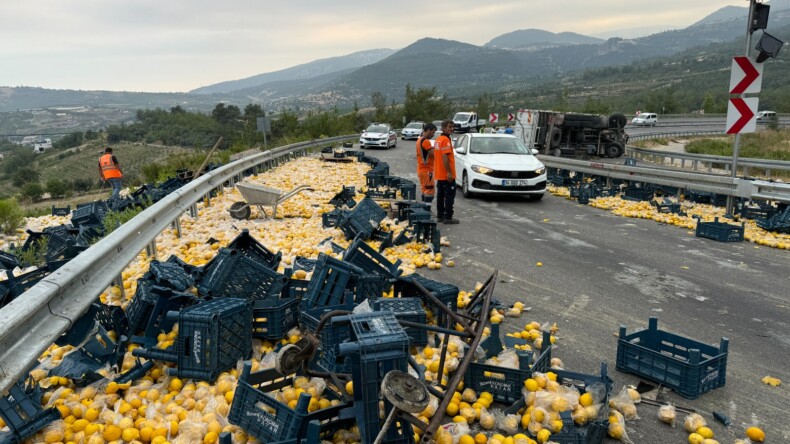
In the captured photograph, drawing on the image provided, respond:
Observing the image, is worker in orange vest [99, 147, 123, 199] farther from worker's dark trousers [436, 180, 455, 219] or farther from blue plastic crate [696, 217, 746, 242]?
blue plastic crate [696, 217, 746, 242]

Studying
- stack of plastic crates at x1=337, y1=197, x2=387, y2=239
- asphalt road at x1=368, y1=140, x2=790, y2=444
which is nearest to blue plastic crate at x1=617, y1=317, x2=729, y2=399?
asphalt road at x1=368, y1=140, x2=790, y2=444

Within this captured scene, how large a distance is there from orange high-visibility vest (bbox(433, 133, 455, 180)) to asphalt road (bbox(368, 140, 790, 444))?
3.56 feet

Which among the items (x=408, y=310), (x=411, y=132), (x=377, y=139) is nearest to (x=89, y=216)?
(x=408, y=310)

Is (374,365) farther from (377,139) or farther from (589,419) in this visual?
(377,139)

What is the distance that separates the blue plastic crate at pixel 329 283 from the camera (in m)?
4.53

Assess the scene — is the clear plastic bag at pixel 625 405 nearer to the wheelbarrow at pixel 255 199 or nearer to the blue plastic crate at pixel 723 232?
the blue plastic crate at pixel 723 232

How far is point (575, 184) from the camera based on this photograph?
51.8 feet

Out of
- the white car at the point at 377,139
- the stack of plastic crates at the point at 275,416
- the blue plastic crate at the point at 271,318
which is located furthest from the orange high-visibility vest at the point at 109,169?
the white car at the point at 377,139

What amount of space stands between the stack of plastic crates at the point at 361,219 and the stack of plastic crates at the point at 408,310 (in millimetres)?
3804

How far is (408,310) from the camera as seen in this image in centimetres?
418

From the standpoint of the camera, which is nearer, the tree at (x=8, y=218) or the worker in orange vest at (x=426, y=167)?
the worker in orange vest at (x=426, y=167)

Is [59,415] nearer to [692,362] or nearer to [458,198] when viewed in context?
[692,362]

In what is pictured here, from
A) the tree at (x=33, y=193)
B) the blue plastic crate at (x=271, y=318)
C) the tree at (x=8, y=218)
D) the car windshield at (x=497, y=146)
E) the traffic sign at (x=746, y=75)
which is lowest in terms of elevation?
the tree at (x=33, y=193)

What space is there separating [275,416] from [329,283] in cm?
159
